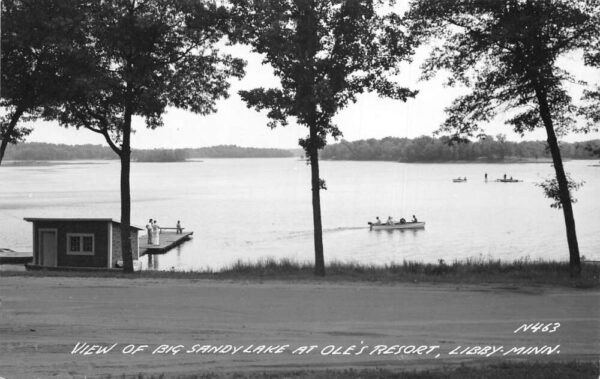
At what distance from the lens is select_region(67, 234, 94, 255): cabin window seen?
33750 millimetres

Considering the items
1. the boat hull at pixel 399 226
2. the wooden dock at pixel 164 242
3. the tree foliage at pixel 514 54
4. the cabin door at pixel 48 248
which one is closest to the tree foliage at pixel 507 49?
the tree foliage at pixel 514 54

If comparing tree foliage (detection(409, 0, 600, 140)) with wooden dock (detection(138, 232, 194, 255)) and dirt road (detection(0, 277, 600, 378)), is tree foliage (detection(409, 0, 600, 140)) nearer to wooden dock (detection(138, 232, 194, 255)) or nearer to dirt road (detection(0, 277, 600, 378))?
dirt road (detection(0, 277, 600, 378))

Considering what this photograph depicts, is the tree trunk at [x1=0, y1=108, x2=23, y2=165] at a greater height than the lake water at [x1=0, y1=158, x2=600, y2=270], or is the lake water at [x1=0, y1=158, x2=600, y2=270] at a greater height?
the tree trunk at [x1=0, y1=108, x2=23, y2=165]

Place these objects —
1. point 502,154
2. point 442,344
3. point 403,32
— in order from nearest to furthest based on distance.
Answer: point 442,344 → point 403,32 → point 502,154

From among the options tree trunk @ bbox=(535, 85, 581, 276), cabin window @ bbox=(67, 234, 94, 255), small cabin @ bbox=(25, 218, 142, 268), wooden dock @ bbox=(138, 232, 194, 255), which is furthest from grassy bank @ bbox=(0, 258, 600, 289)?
wooden dock @ bbox=(138, 232, 194, 255)

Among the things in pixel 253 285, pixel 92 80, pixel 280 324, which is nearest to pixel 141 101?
pixel 92 80

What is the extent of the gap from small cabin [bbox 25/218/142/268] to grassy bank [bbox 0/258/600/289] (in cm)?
903

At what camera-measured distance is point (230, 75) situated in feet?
80.5

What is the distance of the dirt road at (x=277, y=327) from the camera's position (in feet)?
34.1

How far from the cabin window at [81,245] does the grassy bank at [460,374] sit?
25913 millimetres

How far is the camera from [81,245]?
3381 centimetres

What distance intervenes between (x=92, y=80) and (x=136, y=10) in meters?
3.38

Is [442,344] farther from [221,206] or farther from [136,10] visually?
[221,206]

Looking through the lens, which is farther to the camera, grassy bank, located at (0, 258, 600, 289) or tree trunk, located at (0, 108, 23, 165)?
tree trunk, located at (0, 108, 23, 165)
